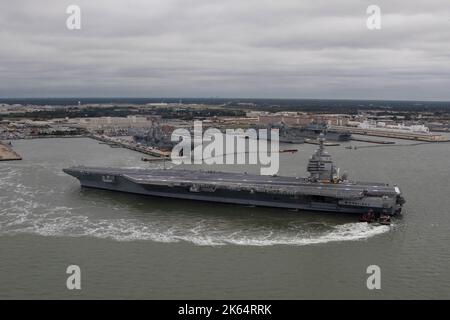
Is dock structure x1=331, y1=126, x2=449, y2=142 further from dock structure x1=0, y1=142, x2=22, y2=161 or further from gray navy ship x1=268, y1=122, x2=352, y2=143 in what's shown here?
dock structure x1=0, y1=142, x2=22, y2=161

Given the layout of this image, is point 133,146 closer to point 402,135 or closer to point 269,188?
point 269,188

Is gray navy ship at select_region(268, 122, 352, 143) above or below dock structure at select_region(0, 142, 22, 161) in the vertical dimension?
above

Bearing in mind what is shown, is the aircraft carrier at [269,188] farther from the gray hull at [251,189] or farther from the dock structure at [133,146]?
the dock structure at [133,146]

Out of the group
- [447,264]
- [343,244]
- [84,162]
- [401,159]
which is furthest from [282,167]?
[447,264]

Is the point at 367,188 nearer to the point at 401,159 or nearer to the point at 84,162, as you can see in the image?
the point at 401,159

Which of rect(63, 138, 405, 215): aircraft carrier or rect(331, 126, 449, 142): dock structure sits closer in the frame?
rect(63, 138, 405, 215): aircraft carrier

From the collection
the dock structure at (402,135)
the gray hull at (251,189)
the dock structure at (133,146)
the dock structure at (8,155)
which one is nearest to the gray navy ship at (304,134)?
the dock structure at (402,135)

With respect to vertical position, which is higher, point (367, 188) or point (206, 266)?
point (367, 188)

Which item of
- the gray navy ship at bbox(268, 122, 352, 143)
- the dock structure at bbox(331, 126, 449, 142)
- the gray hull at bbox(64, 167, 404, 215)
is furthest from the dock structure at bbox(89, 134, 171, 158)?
the dock structure at bbox(331, 126, 449, 142)
